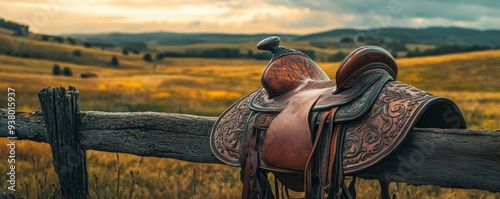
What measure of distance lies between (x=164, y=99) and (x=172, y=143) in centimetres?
1349

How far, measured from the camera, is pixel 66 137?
4.18 m

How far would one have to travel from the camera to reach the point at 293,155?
9.22 ft

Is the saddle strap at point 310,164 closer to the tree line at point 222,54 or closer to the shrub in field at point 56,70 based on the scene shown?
the shrub in field at point 56,70

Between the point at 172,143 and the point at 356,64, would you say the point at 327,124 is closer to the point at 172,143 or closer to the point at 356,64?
the point at 356,64

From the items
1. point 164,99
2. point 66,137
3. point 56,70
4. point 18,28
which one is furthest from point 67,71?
point 66,137

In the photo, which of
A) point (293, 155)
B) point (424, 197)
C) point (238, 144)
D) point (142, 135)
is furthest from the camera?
point (424, 197)

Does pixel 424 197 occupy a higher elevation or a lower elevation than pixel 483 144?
lower

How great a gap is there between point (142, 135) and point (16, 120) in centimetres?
127

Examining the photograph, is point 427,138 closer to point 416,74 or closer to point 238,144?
point 238,144

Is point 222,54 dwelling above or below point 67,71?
above

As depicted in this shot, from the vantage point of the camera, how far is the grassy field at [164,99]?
215 inches

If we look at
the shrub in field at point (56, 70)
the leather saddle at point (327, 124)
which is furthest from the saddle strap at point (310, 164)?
the shrub in field at point (56, 70)

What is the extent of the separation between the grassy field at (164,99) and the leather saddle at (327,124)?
1.06 m

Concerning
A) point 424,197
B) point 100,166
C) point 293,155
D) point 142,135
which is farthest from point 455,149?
point 100,166
